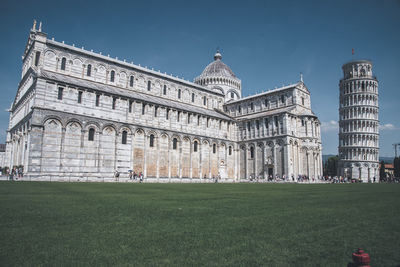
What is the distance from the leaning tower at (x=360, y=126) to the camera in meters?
65.5

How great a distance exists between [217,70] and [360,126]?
3682cm

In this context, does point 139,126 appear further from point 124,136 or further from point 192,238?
point 192,238

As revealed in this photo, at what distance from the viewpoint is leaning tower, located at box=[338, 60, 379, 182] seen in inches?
2579

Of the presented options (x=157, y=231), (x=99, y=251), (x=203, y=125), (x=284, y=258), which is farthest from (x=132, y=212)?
(x=203, y=125)

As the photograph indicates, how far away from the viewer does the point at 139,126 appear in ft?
124

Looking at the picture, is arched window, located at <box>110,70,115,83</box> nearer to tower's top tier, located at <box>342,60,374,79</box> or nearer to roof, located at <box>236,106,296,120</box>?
roof, located at <box>236,106,296,120</box>

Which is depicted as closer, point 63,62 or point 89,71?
point 63,62

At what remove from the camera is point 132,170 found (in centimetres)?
3647

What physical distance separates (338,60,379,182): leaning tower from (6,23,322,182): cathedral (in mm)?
24102

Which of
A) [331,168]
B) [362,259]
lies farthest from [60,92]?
[331,168]

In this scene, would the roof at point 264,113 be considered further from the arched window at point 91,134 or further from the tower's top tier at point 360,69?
the tower's top tier at point 360,69

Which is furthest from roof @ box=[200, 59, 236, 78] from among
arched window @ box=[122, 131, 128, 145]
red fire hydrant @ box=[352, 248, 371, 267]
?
red fire hydrant @ box=[352, 248, 371, 267]

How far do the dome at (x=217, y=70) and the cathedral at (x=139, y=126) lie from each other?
6.62 meters

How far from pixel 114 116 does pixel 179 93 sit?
1701cm
